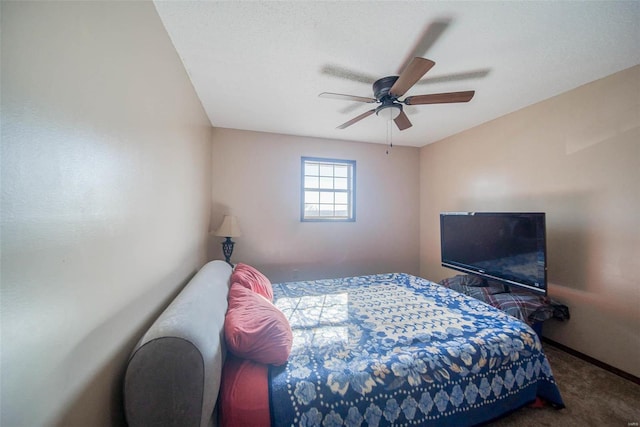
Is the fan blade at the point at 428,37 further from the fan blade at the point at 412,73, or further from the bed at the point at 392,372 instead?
the bed at the point at 392,372

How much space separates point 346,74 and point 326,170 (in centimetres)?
196

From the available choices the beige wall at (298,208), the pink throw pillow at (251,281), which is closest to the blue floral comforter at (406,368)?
the pink throw pillow at (251,281)

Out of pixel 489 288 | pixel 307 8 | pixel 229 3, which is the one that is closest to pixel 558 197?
pixel 489 288

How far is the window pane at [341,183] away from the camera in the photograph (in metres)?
3.94

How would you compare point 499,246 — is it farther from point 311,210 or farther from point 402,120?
point 311,210

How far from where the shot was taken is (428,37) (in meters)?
1.57

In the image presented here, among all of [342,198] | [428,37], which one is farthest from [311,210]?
[428,37]

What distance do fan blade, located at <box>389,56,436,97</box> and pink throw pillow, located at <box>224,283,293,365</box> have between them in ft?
5.73

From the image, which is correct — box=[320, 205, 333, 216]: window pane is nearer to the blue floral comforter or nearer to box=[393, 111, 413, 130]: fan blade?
box=[393, 111, 413, 130]: fan blade

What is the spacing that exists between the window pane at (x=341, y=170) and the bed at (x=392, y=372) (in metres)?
2.46

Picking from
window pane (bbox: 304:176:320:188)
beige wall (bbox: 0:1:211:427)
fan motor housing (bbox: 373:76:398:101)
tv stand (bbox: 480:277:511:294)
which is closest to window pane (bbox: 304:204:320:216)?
window pane (bbox: 304:176:320:188)

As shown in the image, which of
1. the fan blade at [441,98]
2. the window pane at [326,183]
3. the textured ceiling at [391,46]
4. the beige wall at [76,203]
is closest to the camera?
the beige wall at [76,203]

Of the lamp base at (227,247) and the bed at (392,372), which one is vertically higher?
the lamp base at (227,247)

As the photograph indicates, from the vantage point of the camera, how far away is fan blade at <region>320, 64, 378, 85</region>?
6.28 feet
